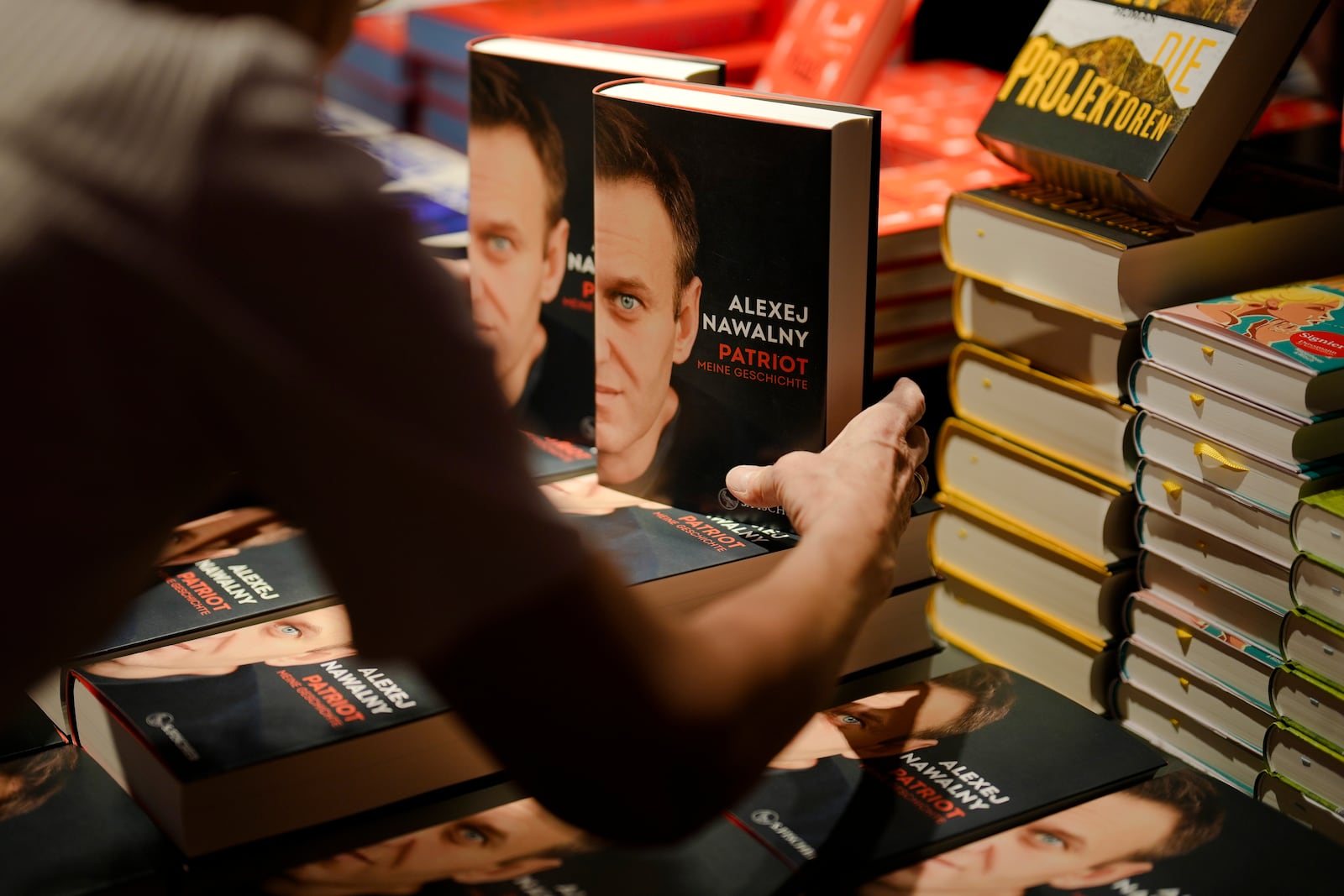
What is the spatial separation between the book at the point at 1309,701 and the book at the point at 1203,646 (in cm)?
1

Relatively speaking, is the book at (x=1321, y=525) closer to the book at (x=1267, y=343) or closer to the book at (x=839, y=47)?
the book at (x=1267, y=343)

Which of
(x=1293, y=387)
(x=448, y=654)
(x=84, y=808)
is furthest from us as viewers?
(x=1293, y=387)

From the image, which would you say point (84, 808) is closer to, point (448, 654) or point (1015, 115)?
point (448, 654)

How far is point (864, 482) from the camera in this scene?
0.77 meters

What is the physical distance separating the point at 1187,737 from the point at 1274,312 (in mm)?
358

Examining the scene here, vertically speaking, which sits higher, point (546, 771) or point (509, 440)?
point (509, 440)

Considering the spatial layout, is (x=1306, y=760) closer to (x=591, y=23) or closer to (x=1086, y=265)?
(x=1086, y=265)

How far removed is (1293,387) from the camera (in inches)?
36.9

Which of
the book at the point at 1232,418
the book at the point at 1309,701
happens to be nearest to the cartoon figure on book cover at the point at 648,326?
the book at the point at 1232,418

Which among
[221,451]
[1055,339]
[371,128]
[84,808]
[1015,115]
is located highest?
[1015,115]

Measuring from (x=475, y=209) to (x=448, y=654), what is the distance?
0.79 m

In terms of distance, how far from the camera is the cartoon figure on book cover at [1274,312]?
0.98 m

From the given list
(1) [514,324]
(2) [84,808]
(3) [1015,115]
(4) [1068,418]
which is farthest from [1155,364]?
(2) [84,808]

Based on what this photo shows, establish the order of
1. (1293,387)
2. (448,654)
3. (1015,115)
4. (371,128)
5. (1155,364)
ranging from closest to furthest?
(448,654)
(1293,387)
(1155,364)
(1015,115)
(371,128)
